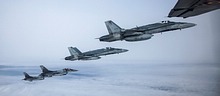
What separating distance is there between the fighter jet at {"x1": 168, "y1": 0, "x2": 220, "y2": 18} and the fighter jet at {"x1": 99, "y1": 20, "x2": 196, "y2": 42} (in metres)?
0.20

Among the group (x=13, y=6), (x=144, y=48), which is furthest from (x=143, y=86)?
(x=13, y=6)

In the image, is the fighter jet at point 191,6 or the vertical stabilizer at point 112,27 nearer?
the fighter jet at point 191,6

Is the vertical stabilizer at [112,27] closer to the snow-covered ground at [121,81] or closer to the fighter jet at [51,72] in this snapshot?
the snow-covered ground at [121,81]

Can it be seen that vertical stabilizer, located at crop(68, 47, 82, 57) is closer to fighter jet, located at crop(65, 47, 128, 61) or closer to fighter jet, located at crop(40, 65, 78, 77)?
fighter jet, located at crop(65, 47, 128, 61)

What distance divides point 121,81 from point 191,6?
4.56 ft

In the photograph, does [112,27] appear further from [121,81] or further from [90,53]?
[121,81]

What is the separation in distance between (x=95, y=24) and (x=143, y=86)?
42.5 inches

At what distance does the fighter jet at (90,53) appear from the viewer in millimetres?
4102

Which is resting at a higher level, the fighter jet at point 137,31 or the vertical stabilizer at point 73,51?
the fighter jet at point 137,31

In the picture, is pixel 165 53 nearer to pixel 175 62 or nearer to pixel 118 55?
pixel 175 62

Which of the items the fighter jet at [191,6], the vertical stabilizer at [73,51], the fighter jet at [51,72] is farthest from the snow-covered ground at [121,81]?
the fighter jet at [191,6]

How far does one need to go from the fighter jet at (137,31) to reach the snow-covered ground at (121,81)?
0.41 m

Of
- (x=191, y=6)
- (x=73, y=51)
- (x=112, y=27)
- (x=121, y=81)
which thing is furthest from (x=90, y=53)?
(x=191, y=6)

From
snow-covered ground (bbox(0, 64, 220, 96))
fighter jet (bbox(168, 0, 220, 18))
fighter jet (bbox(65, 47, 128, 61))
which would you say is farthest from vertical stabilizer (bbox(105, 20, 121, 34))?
fighter jet (bbox(168, 0, 220, 18))
